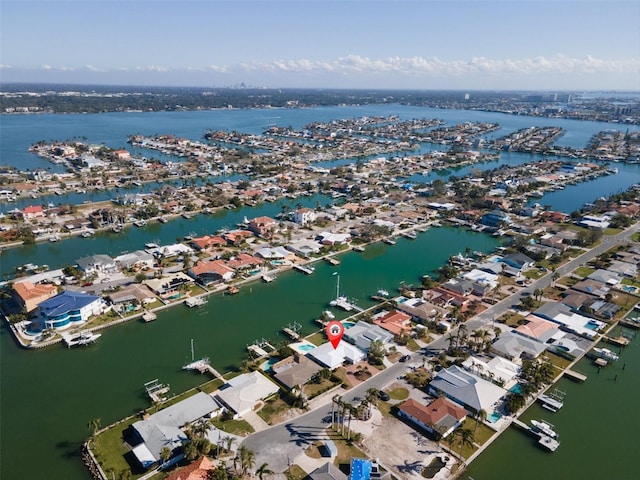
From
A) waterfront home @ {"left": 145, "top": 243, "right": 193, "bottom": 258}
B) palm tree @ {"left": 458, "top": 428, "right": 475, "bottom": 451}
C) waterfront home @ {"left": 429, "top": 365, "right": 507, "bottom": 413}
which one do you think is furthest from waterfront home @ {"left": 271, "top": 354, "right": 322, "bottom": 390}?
waterfront home @ {"left": 145, "top": 243, "right": 193, "bottom": 258}

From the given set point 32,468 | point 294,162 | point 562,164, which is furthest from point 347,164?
point 32,468

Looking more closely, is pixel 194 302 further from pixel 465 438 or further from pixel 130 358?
pixel 465 438

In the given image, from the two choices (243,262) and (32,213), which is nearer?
(243,262)

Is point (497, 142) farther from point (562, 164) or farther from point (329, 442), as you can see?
point (329, 442)

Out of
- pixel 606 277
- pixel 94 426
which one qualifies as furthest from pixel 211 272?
pixel 606 277

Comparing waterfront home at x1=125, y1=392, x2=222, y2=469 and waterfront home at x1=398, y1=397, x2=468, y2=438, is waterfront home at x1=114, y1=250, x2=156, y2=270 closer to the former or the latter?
waterfront home at x1=125, y1=392, x2=222, y2=469
